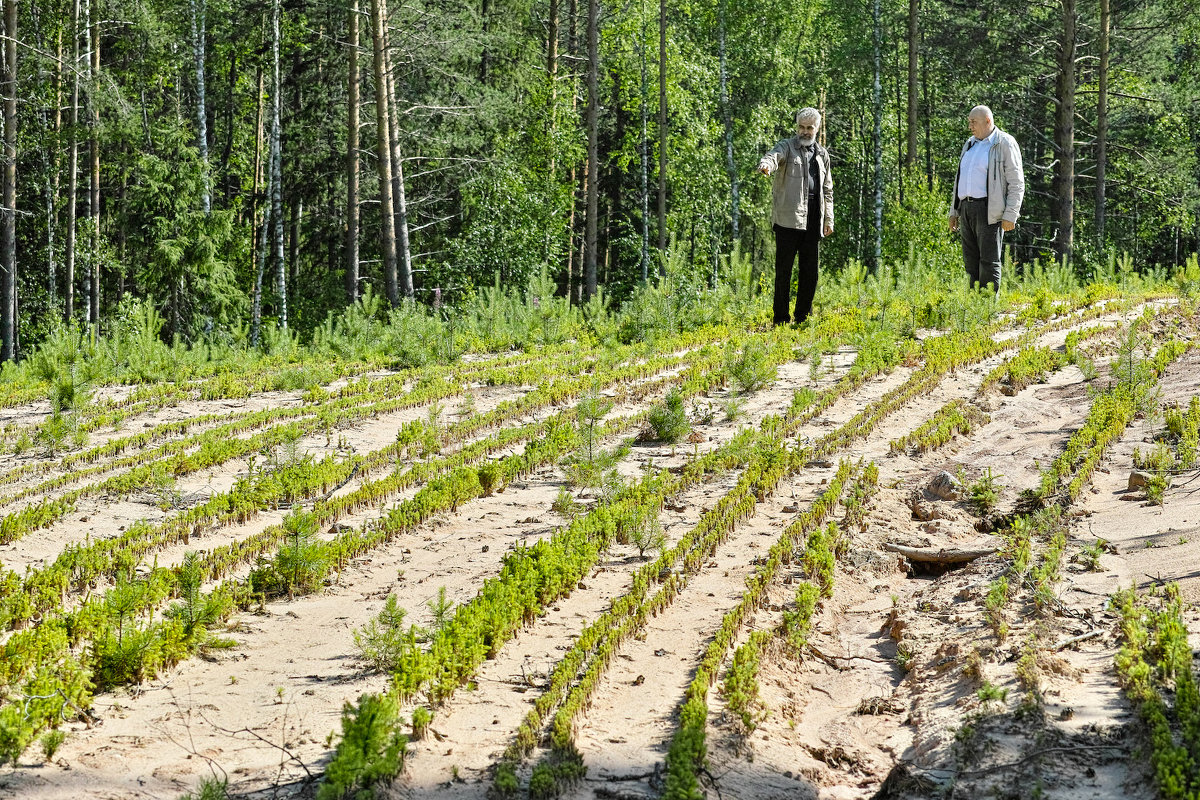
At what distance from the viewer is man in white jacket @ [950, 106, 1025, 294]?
1216 centimetres

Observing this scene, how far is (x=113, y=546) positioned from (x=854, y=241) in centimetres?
4252

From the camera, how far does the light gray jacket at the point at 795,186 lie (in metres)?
12.1

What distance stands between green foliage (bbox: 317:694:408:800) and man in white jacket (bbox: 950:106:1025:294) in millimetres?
9913

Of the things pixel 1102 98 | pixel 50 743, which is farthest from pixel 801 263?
pixel 1102 98

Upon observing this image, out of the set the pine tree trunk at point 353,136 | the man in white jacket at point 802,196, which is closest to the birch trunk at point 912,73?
the pine tree trunk at point 353,136

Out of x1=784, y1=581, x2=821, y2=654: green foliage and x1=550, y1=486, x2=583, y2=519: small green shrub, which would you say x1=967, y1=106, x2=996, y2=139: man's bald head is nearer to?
x1=550, y1=486, x2=583, y2=519: small green shrub

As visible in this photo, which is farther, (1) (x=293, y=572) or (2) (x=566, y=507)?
(2) (x=566, y=507)

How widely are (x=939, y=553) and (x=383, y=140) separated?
16059 millimetres

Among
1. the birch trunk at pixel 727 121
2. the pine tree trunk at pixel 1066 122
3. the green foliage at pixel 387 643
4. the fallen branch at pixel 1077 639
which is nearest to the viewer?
the fallen branch at pixel 1077 639

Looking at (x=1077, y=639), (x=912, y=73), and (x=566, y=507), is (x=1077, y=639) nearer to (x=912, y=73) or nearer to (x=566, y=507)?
(x=566, y=507)

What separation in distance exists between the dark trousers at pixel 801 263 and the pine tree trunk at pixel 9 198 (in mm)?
14934

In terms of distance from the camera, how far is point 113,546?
6.25 m

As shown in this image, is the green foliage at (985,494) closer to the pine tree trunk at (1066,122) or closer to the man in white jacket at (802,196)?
the man in white jacket at (802,196)

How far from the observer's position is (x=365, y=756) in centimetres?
364
